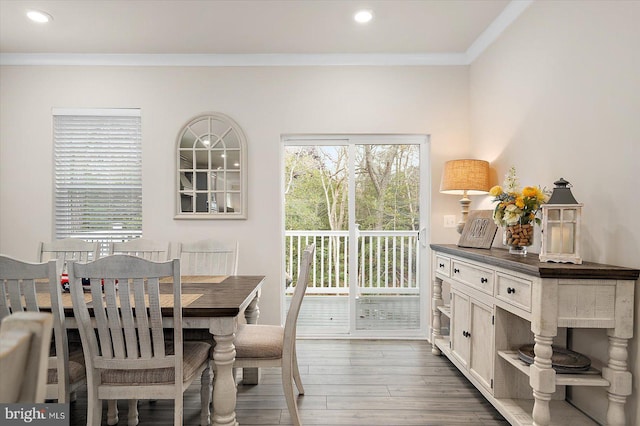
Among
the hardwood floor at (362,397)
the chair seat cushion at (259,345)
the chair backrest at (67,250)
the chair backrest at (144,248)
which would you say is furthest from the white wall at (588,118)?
the chair backrest at (67,250)

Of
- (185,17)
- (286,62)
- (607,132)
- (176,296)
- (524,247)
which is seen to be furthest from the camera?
(286,62)

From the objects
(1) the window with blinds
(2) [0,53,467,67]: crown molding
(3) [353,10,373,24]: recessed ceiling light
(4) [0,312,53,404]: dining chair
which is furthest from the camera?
(1) the window with blinds

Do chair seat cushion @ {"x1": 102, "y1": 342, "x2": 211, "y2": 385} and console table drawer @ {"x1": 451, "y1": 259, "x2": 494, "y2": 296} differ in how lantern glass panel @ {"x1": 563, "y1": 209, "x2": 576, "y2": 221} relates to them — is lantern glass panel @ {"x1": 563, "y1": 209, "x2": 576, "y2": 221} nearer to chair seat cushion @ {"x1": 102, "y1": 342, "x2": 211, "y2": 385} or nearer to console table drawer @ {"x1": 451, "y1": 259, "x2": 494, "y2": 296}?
console table drawer @ {"x1": 451, "y1": 259, "x2": 494, "y2": 296}

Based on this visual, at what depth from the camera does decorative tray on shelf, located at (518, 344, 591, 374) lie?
1.86m

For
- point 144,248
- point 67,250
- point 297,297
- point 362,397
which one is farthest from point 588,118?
point 67,250

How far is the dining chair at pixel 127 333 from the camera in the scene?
163 centimetres

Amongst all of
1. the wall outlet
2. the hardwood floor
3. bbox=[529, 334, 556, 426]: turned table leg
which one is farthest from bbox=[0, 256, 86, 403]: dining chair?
the wall outlet

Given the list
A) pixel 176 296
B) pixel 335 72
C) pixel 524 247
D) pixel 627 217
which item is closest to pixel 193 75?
pixel 335 72

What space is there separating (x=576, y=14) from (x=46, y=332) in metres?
2.90

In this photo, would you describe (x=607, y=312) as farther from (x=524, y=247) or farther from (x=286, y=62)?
(x=286, y=62)

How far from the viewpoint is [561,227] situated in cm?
194

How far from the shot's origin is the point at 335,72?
3.70 m

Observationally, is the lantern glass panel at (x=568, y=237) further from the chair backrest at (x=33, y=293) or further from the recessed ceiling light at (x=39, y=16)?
the recessed ceiling light at (x=39, y=16)

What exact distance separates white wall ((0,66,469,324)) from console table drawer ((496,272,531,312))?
5.27 feet
